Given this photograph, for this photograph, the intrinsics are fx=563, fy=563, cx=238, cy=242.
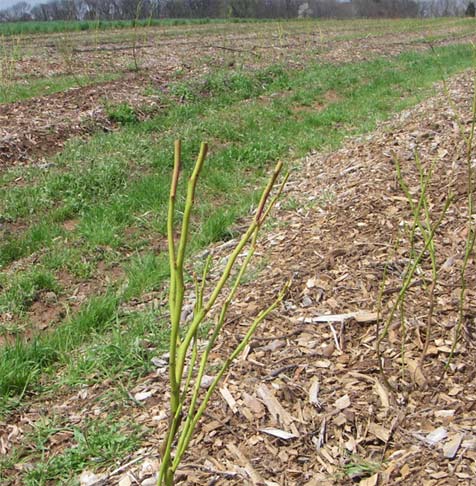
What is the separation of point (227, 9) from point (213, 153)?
34.3m

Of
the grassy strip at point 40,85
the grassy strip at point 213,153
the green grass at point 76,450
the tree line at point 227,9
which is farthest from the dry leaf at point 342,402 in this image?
the tree line at point 227,9

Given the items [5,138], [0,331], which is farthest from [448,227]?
[5,138]

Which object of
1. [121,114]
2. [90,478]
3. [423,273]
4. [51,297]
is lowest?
[90,478]

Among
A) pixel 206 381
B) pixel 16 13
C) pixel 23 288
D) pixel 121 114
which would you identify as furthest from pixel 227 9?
pixel 206 381

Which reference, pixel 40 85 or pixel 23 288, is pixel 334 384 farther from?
pixel 40 85

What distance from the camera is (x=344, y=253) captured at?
3.42m

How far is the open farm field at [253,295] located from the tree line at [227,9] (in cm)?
1572

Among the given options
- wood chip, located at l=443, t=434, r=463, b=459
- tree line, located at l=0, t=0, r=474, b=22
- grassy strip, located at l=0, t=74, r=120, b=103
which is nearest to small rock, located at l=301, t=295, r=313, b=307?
wood chip, located at l=443, t=434, r=463, b=459

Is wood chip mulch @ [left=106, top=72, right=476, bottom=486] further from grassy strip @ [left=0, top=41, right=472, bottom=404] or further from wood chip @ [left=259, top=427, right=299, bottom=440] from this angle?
grassy strip @ [left=0, top=41, right=472, bottom=404]

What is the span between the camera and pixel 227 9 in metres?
37.9

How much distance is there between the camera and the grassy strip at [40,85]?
9461mm

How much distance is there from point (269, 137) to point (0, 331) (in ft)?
15.3

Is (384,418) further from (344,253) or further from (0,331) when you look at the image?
(0,331)

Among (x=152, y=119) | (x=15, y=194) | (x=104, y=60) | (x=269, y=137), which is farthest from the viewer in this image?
(x=104, y=60)
